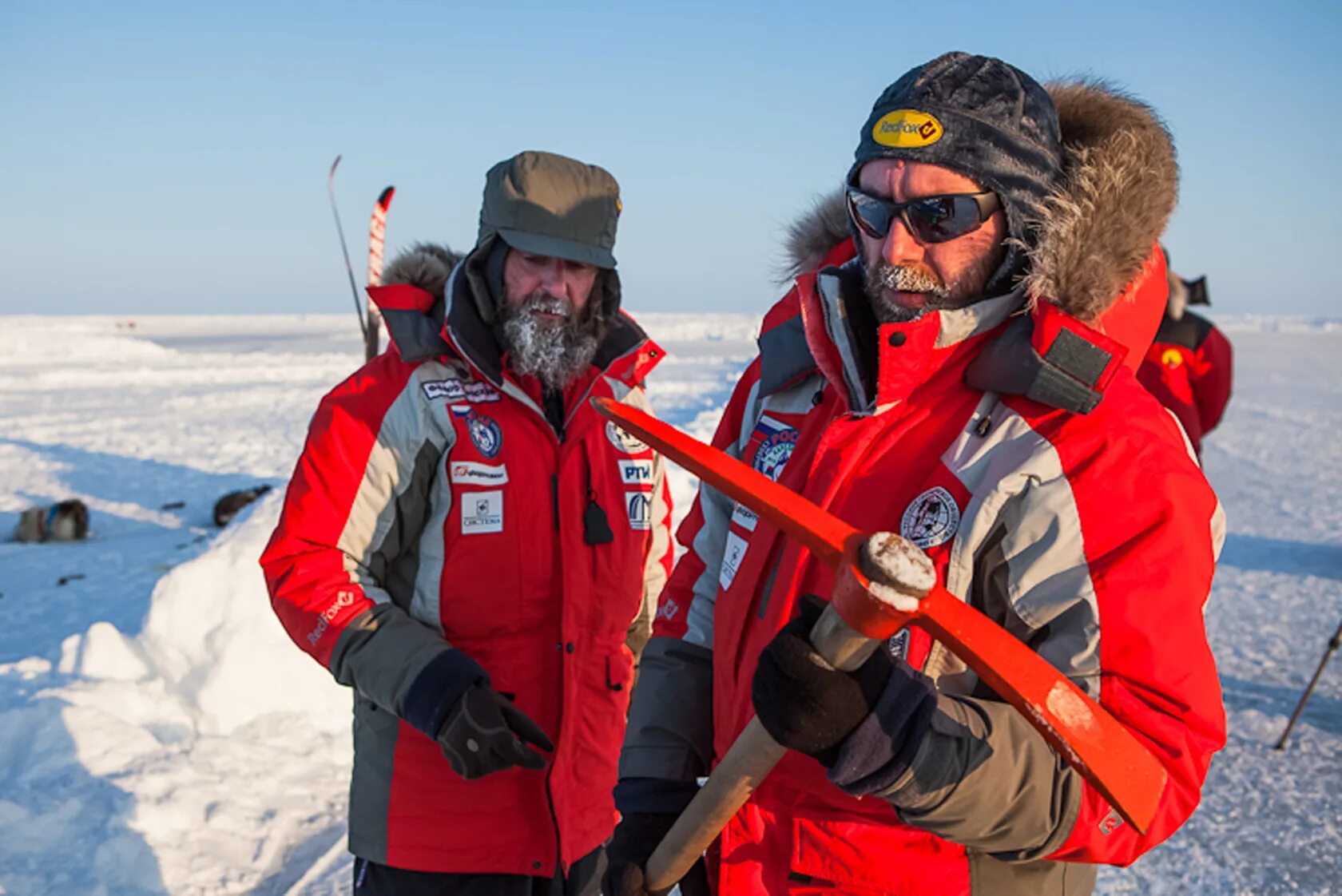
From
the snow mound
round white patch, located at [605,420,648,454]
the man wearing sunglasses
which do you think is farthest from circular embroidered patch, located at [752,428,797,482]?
the snow mound

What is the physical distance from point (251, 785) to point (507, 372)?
2.52 m

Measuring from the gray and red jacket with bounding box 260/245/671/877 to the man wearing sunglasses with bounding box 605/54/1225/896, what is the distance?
516 mm

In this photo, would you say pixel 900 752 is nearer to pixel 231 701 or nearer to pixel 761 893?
pixel 761 893

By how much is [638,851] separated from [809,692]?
65 cm

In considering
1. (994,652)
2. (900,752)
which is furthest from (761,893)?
(994,652)

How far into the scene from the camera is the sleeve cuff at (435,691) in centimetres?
192

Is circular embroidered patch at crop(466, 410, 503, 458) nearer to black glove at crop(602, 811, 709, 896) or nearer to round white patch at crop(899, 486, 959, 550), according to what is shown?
black glove at crop(602, 811, 709, 896)

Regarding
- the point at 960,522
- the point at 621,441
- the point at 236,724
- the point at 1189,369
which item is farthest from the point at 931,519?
the point at 1189,369

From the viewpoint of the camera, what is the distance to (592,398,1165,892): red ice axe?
97cm

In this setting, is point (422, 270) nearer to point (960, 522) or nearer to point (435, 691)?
point (435, 691)

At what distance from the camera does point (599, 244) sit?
8.45 ft

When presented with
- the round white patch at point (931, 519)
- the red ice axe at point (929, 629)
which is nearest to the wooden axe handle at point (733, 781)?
the red ice axe at point (929, 629)

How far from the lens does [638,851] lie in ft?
5.23

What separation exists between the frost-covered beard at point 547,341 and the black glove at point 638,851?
1.16 metres
